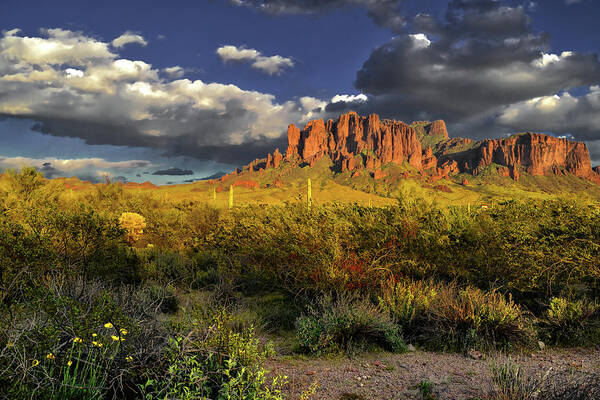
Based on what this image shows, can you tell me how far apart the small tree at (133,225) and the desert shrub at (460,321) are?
16.6 metres

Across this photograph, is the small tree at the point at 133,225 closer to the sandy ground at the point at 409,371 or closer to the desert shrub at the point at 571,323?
the sandy ground at the point at 409,371

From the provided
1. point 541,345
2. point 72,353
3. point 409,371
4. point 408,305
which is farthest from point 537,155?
point 72,353

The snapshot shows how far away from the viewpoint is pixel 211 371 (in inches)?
157

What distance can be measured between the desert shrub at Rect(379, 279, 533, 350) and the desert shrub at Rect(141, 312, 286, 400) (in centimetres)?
373

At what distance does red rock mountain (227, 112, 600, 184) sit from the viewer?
513 feet

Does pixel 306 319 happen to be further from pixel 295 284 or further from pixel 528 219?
pixel 528 219

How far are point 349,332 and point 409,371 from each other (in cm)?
137

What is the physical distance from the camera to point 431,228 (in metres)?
10.3

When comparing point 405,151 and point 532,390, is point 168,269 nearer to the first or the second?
point 532,390

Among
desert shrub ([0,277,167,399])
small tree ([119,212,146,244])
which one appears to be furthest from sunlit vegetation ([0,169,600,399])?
small tree ([119,212,146,244])

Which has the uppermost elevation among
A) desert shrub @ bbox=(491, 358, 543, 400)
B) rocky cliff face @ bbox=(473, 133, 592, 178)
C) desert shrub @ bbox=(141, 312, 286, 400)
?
rocky cliff face @ bbox=(473, 133, 592, 178)

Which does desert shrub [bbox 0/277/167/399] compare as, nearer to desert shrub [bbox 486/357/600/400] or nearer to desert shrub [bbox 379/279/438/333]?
desert shrub [bbox 486/357/600/400]

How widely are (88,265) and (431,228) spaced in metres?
10.2

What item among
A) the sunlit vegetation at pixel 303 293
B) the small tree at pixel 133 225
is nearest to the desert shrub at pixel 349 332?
the sunlit vegetation at pixel 303 293
